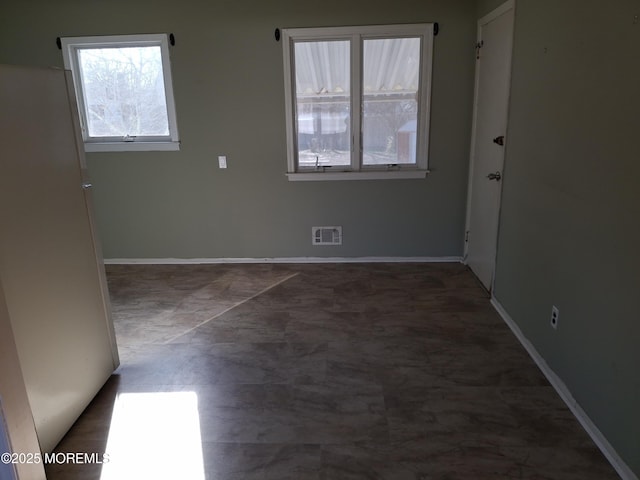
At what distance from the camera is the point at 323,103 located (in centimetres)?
420

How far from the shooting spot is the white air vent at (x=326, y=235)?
4480mm

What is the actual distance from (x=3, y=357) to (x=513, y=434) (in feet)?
7.03

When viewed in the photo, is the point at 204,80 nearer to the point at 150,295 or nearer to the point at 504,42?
the point at 150,295

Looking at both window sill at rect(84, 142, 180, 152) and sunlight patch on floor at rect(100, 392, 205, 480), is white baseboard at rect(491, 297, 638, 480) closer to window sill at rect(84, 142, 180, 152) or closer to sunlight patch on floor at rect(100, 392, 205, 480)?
sunlight patch on floor at rect(100, 392, 205, 480)

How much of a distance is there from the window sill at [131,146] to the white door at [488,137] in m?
2.78

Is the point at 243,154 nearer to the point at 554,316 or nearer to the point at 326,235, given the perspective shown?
the point at 326,235

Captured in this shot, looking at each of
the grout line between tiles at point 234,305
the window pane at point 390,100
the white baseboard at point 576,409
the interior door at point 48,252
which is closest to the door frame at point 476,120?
the window pane at point 390,100

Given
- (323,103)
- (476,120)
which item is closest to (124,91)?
(323,103)

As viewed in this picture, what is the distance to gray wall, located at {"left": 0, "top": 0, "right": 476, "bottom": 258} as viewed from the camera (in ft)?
13.1

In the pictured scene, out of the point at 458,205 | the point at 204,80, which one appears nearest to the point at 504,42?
the point at 458,205

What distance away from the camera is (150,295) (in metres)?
3.88

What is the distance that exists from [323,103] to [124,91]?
1889mm

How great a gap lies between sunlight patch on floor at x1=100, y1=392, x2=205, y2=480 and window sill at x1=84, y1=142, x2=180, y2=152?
255cm

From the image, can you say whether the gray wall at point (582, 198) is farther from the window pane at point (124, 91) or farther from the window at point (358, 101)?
the window pane at point (124, 91)
